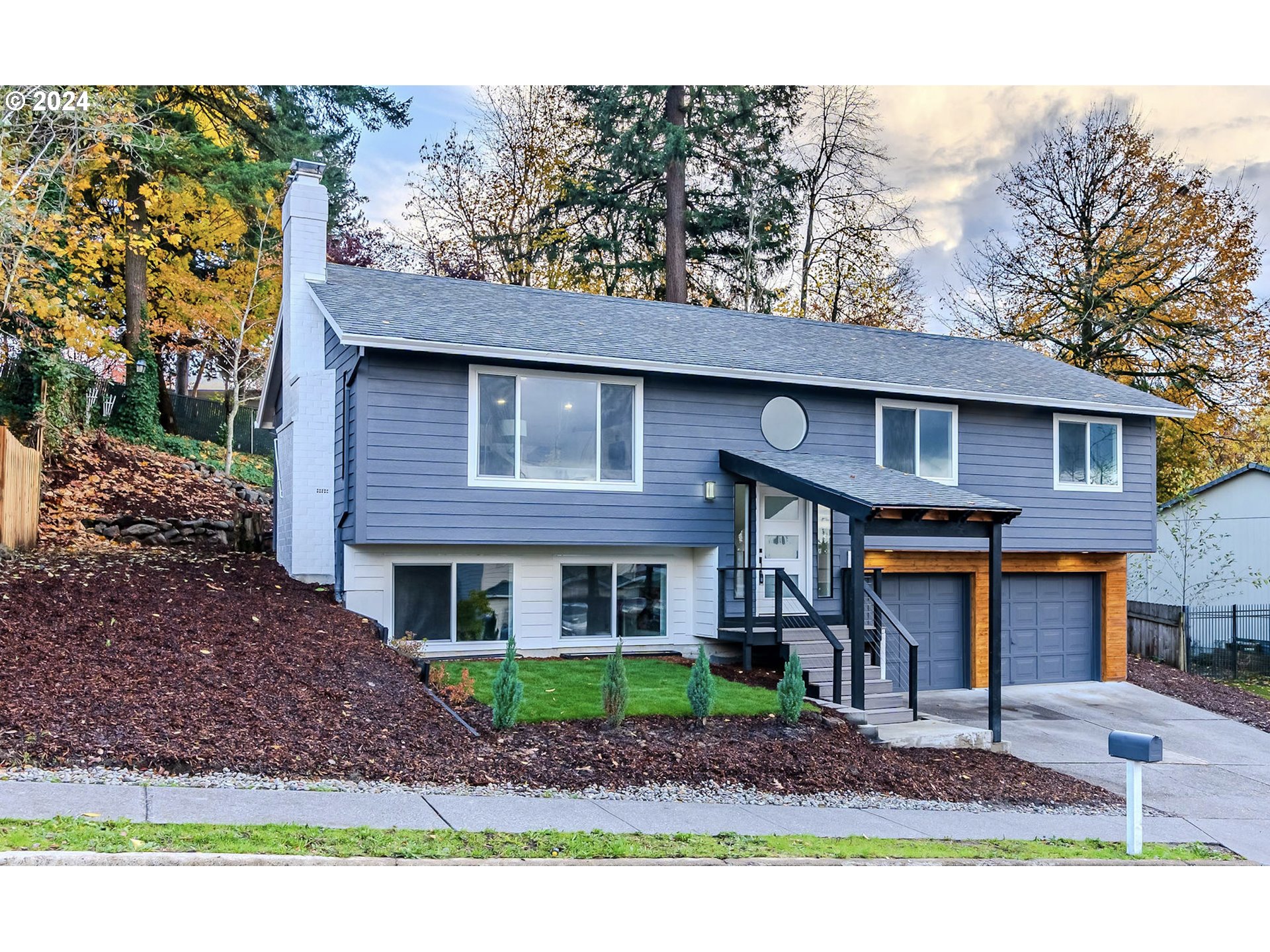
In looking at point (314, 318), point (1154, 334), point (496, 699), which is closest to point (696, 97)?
point (1154, 334)

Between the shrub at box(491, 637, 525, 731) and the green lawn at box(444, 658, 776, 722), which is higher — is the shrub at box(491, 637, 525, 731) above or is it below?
above

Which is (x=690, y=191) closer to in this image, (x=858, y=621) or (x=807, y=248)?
(x=807, y=248)

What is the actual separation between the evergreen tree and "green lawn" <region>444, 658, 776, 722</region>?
47.5ft

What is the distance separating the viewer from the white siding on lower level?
11570mm

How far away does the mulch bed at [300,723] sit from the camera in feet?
23.6

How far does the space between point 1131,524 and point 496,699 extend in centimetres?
1184

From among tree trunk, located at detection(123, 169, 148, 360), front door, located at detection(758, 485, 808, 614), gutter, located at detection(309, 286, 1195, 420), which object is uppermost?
tree trunk, located at detection(123, 169, 148, 360)

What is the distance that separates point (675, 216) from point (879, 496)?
15.4 metres

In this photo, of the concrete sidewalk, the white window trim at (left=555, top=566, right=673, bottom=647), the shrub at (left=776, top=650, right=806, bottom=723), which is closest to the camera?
the concrete sidewalk

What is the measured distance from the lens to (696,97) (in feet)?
81.8

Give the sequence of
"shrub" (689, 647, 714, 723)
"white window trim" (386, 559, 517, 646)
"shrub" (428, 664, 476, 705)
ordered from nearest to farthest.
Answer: "shrub" (689, 647, 714, 723) → "shrub" (428, 664, 476, 705) → "white window trim" (386, 559, 517, 646)

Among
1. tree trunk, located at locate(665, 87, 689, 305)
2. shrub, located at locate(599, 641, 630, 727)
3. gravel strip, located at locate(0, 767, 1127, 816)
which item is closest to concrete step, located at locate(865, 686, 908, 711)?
gravel strip, located at locate(0, 767, 1127, 816)

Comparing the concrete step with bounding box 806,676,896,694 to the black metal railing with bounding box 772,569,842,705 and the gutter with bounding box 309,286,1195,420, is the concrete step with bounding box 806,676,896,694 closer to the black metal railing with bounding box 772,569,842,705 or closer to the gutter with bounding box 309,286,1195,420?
the black metal railing with bounding box 772,569,842,705
